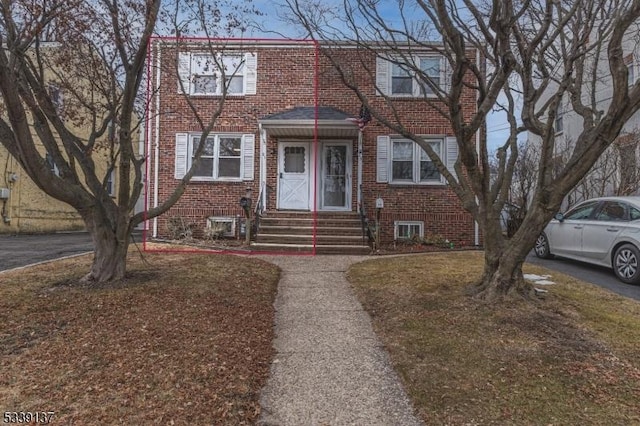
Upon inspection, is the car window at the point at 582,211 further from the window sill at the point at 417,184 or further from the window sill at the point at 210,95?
the window sill at the point at 210,95

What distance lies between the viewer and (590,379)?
3.17 m

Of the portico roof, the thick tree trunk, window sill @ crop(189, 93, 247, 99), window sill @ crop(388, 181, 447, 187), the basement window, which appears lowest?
the thick tree trunk

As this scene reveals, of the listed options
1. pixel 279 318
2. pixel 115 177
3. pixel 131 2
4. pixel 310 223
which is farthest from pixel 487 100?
pixel 115 177

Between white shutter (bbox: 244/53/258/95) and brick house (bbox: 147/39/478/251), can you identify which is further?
white shutter (bbox: 244/53/258/95)

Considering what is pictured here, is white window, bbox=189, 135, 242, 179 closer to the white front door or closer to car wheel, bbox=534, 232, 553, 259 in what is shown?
the white front door

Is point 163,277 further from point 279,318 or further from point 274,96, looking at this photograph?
point 274,96

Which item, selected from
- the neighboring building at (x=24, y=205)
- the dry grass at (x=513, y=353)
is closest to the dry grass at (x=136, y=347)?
the dry grass at (x=513, y=353)

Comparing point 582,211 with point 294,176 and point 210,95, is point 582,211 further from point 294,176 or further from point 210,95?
point 210,95

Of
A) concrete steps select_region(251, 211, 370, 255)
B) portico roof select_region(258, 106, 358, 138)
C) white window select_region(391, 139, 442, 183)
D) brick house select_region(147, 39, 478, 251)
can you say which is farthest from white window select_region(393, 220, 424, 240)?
portico roof select_region(258, 106, 358, 138)

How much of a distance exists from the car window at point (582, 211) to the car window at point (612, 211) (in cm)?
23

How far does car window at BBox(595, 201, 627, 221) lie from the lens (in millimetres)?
7168

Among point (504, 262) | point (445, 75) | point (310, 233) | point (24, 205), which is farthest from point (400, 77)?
point (24, 205)

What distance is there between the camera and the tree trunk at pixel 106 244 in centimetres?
563

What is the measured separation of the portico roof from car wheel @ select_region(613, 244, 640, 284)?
6282 mm
